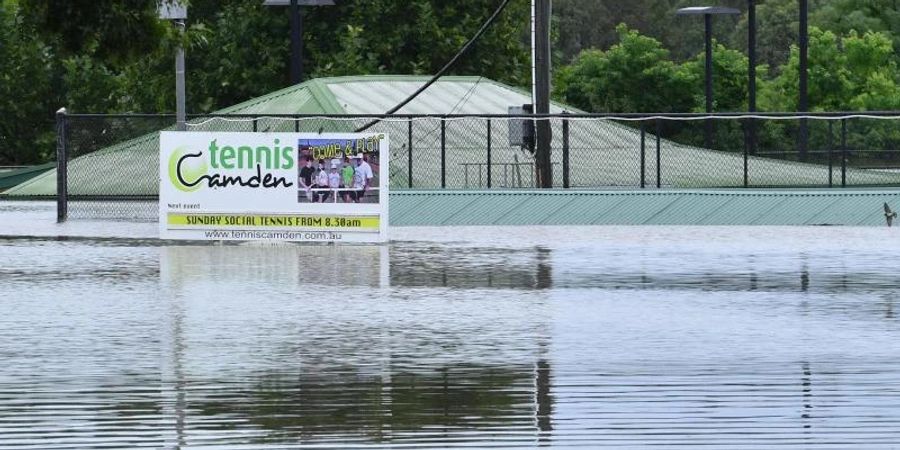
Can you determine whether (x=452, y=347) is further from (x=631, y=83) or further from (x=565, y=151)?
(x=631, y=83)

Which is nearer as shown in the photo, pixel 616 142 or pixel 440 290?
pixel 440 290

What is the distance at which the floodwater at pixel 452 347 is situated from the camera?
1178 centimetres

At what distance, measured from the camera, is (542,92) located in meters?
38.2

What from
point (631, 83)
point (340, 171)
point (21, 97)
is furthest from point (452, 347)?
point (631, 83)

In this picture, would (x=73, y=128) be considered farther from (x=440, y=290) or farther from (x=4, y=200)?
(x=440, y=290)

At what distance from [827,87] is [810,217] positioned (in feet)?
138

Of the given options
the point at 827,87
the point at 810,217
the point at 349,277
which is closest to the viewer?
the point at 349,277

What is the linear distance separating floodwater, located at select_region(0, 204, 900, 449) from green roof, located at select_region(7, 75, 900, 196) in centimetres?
1168

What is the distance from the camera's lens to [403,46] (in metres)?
59.7

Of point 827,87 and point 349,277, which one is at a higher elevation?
point 827,87

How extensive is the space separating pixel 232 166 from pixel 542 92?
9.42 meters

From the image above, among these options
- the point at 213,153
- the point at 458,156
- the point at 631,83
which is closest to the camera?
the point at 213,153

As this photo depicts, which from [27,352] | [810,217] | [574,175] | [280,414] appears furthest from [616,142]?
[280,414]

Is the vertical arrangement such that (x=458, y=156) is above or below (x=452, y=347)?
above
